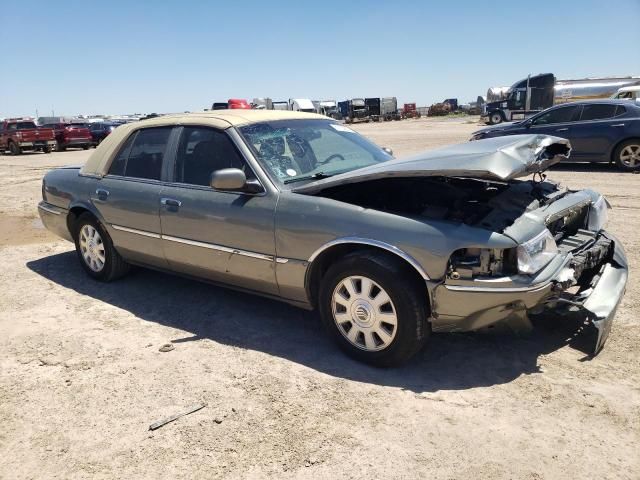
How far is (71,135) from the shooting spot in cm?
2598

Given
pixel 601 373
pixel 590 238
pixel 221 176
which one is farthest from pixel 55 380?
pixel 590 238

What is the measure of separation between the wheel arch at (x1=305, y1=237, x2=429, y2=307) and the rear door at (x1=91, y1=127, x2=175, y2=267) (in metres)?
1.57

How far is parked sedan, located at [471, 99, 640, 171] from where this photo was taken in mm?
10734

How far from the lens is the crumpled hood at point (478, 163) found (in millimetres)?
3113

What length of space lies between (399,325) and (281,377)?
→ 2.73 ft

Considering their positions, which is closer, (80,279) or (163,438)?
(163,438)

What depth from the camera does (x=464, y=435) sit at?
108 inches

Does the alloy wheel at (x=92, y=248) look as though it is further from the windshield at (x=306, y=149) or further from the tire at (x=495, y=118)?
the tire at (x=495, y=118)

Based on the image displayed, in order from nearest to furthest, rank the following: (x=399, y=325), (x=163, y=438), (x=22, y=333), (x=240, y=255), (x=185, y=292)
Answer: (x=163, y=438) → (x=399, y=325) → (x=240, y=255) → (x=22, y=333) → (x=185, y=292)

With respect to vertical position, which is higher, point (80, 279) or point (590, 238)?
point (590, 238)

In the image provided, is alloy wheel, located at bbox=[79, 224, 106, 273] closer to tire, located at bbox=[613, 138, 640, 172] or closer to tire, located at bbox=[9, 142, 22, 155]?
tire, located at bbox=[613, 138, 640, 172]

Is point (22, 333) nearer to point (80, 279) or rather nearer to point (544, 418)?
point (80, 279)

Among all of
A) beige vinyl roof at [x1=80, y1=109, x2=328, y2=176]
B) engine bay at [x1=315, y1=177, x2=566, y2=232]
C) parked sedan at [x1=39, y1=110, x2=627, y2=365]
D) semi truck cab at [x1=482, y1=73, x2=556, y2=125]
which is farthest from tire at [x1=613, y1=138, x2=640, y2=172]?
semi truck cab at [x1=482, y1=73, x2=556, y2=125]

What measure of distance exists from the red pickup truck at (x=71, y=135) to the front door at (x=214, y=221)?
24.5 meters
